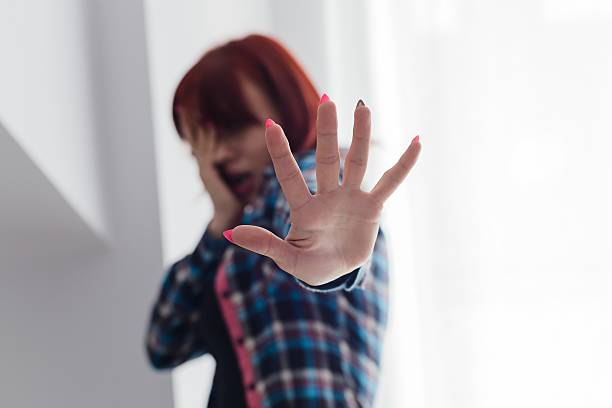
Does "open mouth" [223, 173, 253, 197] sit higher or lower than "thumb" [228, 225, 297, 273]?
higher

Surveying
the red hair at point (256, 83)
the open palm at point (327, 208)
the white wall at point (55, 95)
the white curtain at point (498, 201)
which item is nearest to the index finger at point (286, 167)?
the open palm at point (327, 208)

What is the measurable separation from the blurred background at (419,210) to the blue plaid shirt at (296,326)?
305 mm

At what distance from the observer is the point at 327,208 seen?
0.83 meters

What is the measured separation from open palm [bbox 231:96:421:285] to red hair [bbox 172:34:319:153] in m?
0.42

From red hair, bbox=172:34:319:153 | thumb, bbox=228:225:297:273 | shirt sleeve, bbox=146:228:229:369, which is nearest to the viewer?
thumb, bbox=228:225:297:273

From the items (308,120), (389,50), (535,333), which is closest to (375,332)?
(308,120)

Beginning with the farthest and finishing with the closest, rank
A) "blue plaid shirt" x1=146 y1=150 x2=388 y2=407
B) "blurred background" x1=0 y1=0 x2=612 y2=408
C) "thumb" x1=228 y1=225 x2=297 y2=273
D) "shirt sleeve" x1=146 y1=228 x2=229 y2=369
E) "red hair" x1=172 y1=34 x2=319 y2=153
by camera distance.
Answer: "blurred background" x1=0 y1=0 x2=612 y2=408, "shirt sleeve" x1=146 y1=228 x2=229 y2=369, "red hair" x1=172 y1=34 x2=319 y2=153, "blue plaid shirt" x1=146 y1=150 x2=388 y2=407, "thumb" x1=228 y1=225 x2=297 y2=273

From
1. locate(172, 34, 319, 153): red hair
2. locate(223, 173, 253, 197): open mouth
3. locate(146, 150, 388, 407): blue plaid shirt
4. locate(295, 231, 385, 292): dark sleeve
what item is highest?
locate(172, 34, 319, 153): red hair

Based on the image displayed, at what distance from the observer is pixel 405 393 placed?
5.68 feet

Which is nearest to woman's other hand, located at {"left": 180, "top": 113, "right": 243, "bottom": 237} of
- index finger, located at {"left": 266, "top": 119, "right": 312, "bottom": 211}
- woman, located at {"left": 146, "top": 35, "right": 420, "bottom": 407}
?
woman, located at {"left": 146, "top": 35, "right": 420, "bottom": 407}

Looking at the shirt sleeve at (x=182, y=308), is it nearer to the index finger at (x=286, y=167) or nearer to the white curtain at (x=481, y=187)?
the white curtain at (x=481, y=187)

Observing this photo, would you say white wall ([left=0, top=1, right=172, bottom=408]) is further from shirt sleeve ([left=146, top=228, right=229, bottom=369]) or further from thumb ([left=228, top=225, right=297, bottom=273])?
thumb ([left=228, top=225, right=297, bottom=273])

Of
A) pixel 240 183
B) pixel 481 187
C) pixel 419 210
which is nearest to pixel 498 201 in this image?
pixel 481 187

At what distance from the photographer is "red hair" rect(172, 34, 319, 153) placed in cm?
125
